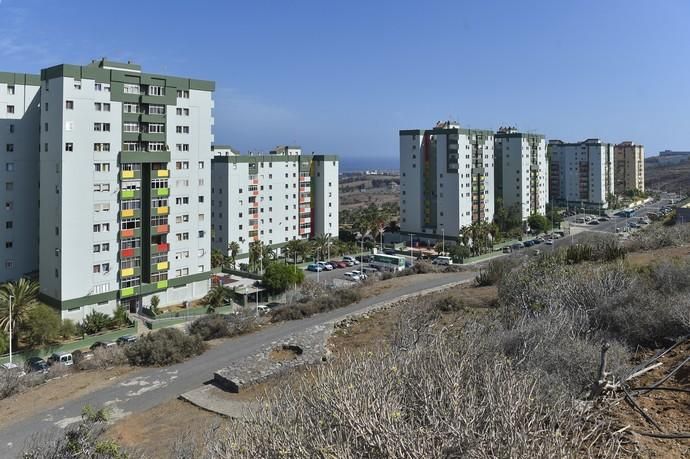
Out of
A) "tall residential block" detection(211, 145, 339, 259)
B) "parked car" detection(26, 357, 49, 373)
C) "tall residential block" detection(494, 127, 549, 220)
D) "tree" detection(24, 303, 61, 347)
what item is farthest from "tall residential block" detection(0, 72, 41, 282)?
"tall residential block" detection(494, 127, 549, 220)

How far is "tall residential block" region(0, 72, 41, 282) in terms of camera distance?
1442 inches

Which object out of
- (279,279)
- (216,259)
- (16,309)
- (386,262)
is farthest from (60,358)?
(386,262)

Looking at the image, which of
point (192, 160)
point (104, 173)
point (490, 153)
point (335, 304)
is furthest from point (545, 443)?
point (490, 153)

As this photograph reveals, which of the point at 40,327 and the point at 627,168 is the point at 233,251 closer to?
the point at 40,327

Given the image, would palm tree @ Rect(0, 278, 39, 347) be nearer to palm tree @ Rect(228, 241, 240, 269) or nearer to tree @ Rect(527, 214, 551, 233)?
palm tree @ Rect(228, 241, 240, 269)

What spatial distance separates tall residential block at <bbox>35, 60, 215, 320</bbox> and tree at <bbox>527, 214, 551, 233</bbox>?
172ft

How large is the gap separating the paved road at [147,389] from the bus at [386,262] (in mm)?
30229

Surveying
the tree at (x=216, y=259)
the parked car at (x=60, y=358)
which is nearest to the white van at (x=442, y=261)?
the tree at (x=216, y=259)

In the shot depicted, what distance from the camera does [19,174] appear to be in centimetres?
3725

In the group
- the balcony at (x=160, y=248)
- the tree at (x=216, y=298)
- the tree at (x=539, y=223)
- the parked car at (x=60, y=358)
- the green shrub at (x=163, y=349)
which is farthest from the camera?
the tree at (x=539, y=223)

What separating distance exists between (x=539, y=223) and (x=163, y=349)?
6609cm

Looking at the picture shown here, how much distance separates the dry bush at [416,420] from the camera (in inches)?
196

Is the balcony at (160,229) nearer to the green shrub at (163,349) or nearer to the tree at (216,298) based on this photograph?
the tree at (216,298)

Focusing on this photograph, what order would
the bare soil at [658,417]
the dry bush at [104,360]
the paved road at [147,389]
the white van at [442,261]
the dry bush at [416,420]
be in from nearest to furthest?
the dry bush at [416,420], the bare soil at [658,417], the paved road at [147,389], the dry bush at [104,360], the white van at [442,261]
